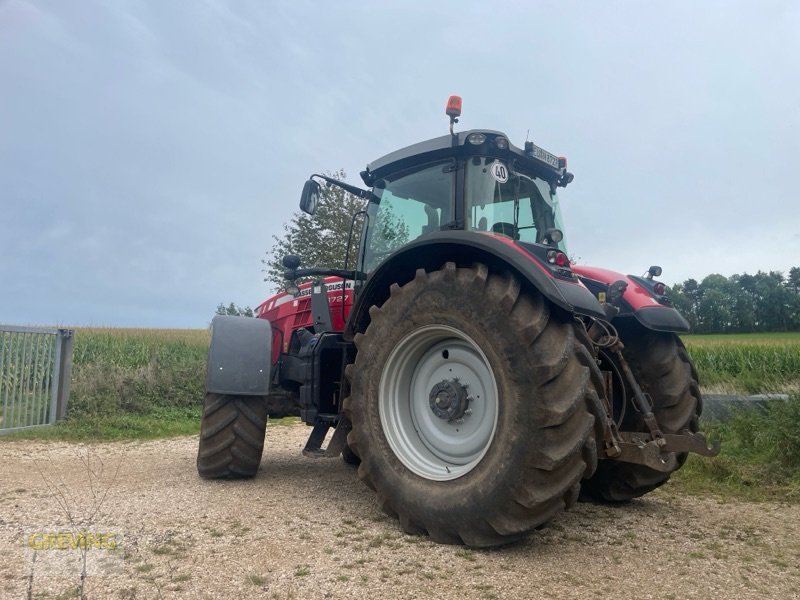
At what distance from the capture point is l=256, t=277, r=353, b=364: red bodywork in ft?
17.6

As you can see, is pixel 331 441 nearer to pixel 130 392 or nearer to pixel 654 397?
pixel 654 397

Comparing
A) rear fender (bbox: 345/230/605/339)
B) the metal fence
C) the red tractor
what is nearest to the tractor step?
the red tractor

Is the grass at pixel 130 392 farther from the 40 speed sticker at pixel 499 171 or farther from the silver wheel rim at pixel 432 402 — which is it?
→ the 40 speed sticker at pixel 499 171

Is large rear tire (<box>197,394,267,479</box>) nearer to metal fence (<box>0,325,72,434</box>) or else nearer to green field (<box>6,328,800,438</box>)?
green field (<box>6,328,800,438</box>)

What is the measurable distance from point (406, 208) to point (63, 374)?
7.35 meters

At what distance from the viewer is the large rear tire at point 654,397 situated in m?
4.30

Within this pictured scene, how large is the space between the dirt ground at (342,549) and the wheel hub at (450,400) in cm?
70

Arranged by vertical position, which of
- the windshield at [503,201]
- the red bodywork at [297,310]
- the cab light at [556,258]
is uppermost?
the windshield at [503,201]

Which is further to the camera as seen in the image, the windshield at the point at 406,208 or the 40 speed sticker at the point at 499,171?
the windshield at the point at 406,208

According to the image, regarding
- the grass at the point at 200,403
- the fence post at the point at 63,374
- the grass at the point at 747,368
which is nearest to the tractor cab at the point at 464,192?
the grass at the point at 200,403

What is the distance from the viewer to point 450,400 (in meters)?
3.71

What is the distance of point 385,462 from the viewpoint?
3730mm

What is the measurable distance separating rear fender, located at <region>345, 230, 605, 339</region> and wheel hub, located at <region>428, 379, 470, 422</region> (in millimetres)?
721

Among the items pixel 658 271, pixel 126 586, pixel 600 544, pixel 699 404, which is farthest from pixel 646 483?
pixel 126 586
